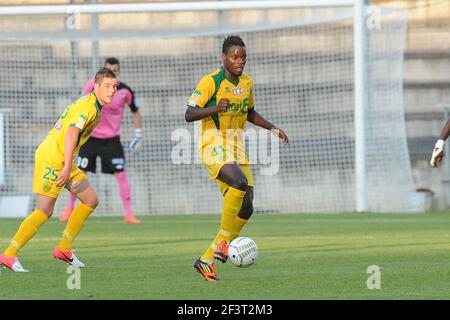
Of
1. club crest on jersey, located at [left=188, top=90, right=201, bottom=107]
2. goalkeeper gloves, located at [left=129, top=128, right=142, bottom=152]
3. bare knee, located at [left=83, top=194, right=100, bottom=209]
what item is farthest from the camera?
goalkeeper gloves, located at [left=129, top=128, right=142, bottom=152]

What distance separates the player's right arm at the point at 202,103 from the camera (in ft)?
27.5

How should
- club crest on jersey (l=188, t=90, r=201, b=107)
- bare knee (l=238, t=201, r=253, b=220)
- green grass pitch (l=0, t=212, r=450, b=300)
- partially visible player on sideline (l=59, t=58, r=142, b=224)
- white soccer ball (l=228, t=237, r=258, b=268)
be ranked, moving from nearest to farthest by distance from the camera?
green grass pitch (l=0, t=212, r=450, b=300)
white soccer ball (l=228, t=237, r=258, b=268)
club crest on jersey (l=188, t=90, r=201, b=107)
bare knee (l=238, t=201, r=253, b=220)
partially visible player on sideline (l=59, t=58, r=142, b=224)

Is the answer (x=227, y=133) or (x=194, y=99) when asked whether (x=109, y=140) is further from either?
(x=194, y=99)

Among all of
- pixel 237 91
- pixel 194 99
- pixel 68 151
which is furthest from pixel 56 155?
pixel 237 91

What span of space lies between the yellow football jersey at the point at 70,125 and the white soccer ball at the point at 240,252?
145cm

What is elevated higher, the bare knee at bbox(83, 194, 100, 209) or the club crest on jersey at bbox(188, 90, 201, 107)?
the club crest on jersey at bbox(188, 90, 201, 107)

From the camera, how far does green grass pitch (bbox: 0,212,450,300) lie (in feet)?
24.2

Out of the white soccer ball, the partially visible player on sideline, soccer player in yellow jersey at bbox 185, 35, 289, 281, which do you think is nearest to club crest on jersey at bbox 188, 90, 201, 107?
soccer player in yellow jersey at bbox 185, 35, 289, 281

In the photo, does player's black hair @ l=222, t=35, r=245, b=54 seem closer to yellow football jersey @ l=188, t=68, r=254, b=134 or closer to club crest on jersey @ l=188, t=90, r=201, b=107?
yellow football jersey @ l=188, t=68, r=254, b=134

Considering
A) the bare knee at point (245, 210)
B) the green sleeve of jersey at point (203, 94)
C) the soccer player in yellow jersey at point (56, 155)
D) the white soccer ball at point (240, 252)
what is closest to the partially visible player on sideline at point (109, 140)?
the soccer player in yellow jersey at point (56, 155)

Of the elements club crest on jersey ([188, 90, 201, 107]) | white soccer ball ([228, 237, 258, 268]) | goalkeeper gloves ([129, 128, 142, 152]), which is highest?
club crest on jersey ([188, 90, 201, 107])

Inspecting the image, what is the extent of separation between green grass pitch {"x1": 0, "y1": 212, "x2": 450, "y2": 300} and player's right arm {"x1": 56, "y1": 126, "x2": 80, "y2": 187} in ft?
2.35

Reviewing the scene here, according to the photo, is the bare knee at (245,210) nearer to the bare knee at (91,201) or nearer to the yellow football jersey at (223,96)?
the yellow football jersey at (223,96)
